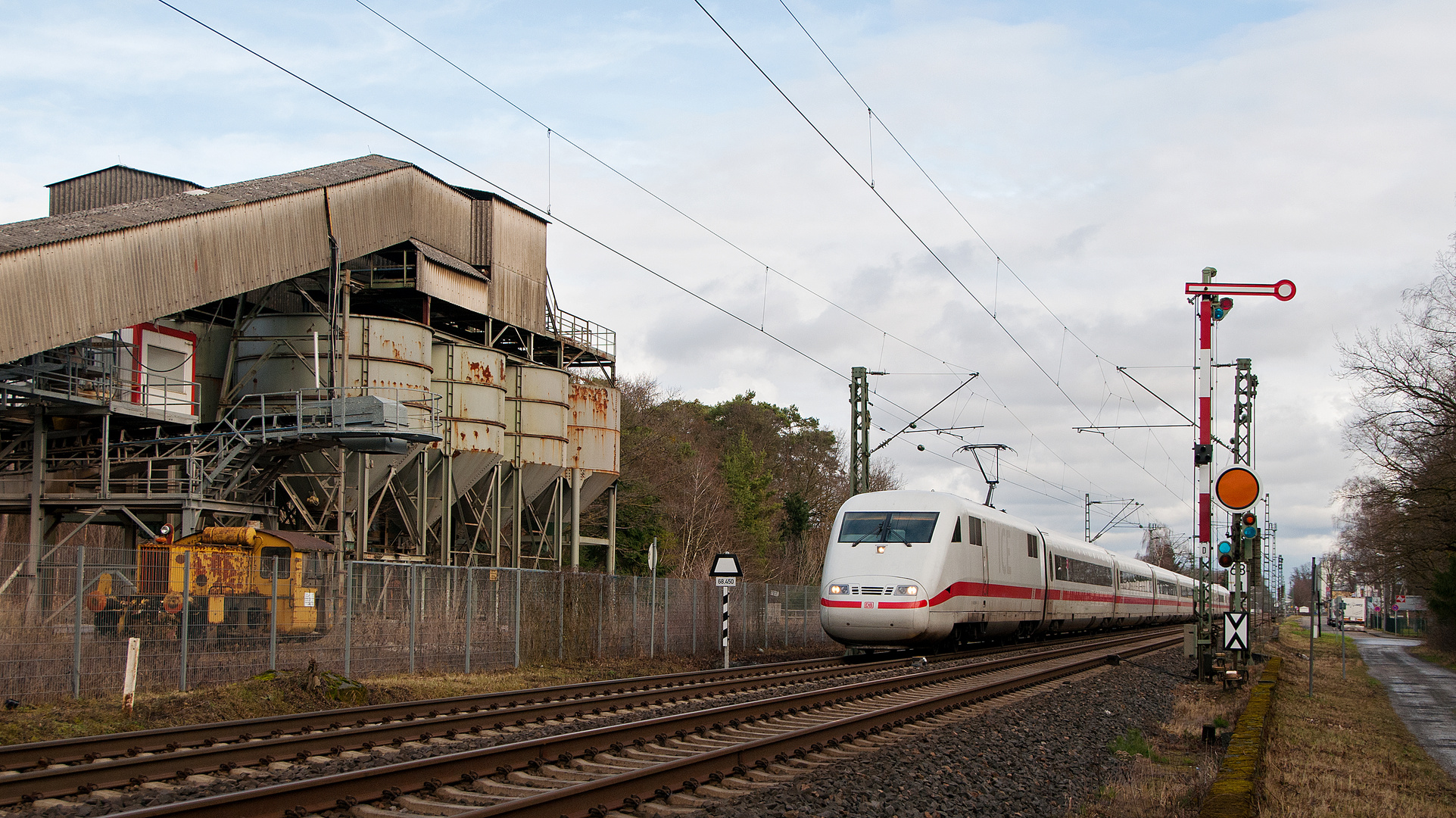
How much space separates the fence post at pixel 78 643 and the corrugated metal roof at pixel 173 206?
968cm

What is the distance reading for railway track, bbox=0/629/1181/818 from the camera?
28.7 ft

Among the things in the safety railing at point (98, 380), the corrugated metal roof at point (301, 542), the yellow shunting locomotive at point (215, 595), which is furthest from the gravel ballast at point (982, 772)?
the safety railing at point (98, 380)

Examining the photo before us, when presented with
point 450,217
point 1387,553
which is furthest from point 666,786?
point 1387,553

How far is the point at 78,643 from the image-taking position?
48.9 ft

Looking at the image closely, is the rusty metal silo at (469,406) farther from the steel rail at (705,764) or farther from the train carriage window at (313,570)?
the steel rail at (705,764)

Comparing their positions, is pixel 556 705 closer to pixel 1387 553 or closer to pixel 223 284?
pixel 223 284

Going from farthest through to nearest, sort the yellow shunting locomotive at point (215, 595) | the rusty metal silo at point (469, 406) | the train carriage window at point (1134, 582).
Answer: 1. the train carriage window at point (1134, 582)
2. the rusty metal silo at point (469, 406)
3. the yellow shunting locomotive at point (215, 595)

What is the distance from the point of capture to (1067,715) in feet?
51.8

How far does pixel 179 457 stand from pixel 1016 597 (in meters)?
20.8

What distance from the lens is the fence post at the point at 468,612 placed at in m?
20.9

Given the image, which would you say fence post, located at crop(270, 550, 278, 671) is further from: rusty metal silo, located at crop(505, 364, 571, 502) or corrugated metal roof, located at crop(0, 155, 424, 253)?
rusty metal silo, located at crop(505, 364, 571, 502)

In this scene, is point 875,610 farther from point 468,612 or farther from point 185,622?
point 185,622

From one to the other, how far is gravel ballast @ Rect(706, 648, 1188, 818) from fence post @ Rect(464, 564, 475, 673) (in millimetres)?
9438

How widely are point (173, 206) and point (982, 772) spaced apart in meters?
23.9
